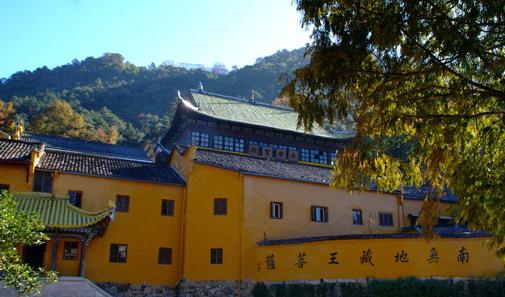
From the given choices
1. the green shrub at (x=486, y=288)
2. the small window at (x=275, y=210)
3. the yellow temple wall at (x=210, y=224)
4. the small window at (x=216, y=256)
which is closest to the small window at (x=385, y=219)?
the small window at (x=275, y=210)

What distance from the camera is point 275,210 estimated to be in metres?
22.2

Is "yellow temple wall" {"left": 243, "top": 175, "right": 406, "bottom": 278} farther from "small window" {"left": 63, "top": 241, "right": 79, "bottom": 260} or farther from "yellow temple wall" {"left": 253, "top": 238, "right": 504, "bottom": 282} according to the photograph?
"small window" {"left": 63, "top": 241, "right": 79, "bottom": 260}

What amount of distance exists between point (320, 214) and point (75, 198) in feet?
32.6

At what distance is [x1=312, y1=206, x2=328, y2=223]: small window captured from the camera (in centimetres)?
2286

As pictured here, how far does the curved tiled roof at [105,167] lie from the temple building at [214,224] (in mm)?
49

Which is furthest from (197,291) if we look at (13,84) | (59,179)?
(13,84)

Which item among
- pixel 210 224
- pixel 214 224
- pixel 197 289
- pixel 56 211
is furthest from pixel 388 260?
pixel 56 211

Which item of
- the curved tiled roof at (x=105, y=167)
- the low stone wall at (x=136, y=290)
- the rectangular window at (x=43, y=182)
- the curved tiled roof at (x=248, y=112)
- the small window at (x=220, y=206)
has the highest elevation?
the curved tiled roof at (x=248, y=112)

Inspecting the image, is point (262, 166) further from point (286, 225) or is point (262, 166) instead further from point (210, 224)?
point (210, 224)

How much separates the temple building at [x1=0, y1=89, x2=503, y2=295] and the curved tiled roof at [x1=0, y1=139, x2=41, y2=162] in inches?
1.5

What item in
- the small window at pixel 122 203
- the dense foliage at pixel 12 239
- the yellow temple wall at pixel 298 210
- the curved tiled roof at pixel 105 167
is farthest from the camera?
the yellow temple wall at pixel 298 210

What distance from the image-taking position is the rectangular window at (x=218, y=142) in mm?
27734

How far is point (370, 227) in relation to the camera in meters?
23.7

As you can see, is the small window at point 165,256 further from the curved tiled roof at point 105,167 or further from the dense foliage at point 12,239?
the dense foliage at point 12,239
